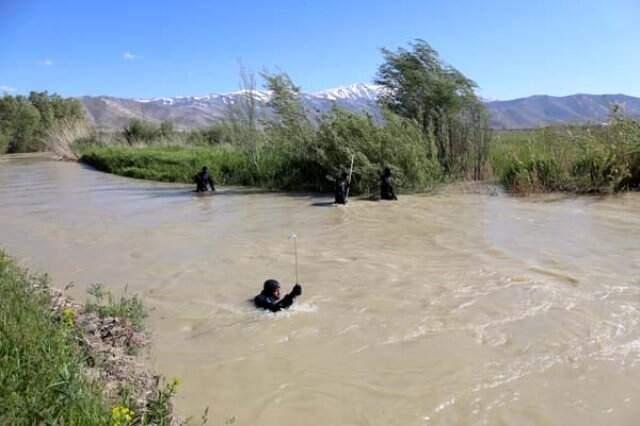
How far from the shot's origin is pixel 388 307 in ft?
20.3

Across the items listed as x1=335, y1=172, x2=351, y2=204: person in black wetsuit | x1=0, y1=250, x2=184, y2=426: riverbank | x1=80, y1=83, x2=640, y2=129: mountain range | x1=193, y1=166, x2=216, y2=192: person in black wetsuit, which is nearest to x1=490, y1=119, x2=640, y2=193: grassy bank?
x1=80, y1=83, x2=640, y2=129: mountain range

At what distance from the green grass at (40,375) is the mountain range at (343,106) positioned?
538 inches

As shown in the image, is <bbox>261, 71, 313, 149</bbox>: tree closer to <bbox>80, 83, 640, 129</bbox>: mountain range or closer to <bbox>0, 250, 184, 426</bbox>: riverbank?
<bbox>80, 83, 640, 129</bbox>: mountain range

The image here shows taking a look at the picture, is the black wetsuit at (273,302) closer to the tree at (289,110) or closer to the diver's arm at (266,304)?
the diver's arm at (266,304)

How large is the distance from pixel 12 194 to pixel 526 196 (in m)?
16.2

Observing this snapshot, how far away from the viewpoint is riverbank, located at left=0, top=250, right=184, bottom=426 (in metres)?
2.86

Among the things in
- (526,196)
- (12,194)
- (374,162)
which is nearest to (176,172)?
(12,194)

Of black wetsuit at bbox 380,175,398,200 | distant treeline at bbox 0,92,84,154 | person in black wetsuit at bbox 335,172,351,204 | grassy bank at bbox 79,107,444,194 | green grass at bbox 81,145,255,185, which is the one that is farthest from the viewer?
distant treeline at bbox 0,92,84,154

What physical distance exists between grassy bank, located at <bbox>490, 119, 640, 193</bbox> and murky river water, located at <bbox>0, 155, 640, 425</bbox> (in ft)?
4.26

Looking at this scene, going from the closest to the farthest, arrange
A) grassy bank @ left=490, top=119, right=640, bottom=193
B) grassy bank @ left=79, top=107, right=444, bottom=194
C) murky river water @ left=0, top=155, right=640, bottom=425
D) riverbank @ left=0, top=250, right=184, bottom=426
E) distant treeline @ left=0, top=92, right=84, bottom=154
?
riverbank @ left=0, top=250, right=184, bottom=426, murky river water @ left=0, top=155, right=640, bottom=425, grassy bank @ left=490, top=119, right=640, bottom=193, grassy bank @ left=79, top=107, right=444, bottom=194, distant treeline @ left=0, top=92, right=84, bottom=154

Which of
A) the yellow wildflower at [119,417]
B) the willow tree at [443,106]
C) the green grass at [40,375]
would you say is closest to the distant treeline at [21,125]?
the willow tree at [443,106]

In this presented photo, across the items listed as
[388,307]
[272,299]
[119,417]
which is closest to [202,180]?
[272,299]

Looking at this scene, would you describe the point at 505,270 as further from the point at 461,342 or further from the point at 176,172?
the point at 176,172

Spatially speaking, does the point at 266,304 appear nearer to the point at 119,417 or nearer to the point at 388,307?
the point at 388,307
